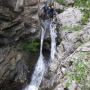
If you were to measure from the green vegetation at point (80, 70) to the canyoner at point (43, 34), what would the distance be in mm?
6405

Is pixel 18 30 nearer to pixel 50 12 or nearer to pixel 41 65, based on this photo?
pixel 41 65

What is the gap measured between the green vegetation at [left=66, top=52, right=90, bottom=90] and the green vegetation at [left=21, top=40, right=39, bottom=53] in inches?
255

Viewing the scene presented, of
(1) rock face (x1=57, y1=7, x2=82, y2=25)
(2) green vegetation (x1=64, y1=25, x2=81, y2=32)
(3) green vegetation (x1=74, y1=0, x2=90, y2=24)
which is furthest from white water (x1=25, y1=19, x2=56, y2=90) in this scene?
(3) green vegetation (x1=74, y1=0, x2=90, y2=24)

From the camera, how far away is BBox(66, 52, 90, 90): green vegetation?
14227 millimetres

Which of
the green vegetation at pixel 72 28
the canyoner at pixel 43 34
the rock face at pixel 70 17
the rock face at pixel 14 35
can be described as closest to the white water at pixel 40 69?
the canyoner at pixel 43 34

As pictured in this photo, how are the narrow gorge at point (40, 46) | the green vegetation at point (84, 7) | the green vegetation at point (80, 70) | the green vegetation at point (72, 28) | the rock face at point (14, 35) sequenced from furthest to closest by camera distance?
1. the green vegetation at point (84, 7)
2. the green vegetation at point (72, 28)
3. the rock face at point (14, 35)
4. the narrow gorge at point (40, 46)
5. the green vegetation at point (80, 70)

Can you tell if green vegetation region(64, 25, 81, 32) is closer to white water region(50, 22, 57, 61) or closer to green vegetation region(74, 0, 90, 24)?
green vegetation region(74, 0, 90, 24)

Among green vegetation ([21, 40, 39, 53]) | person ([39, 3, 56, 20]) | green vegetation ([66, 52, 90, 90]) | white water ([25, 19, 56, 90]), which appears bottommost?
white water ([25, 19, 56, 90])

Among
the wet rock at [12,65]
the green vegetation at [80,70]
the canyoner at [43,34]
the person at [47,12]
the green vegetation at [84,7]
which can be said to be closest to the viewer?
the green vegetation at [80,70]

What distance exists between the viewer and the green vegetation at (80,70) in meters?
14.2

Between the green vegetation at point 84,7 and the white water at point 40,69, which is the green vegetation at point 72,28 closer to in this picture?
the green vegetation at point 84,7

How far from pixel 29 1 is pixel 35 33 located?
2842 mm

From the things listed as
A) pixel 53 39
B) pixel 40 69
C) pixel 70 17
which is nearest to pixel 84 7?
pixel 70 17

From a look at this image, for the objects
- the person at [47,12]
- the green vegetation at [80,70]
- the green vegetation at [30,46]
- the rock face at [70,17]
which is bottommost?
the green vegetation at [30,46]
